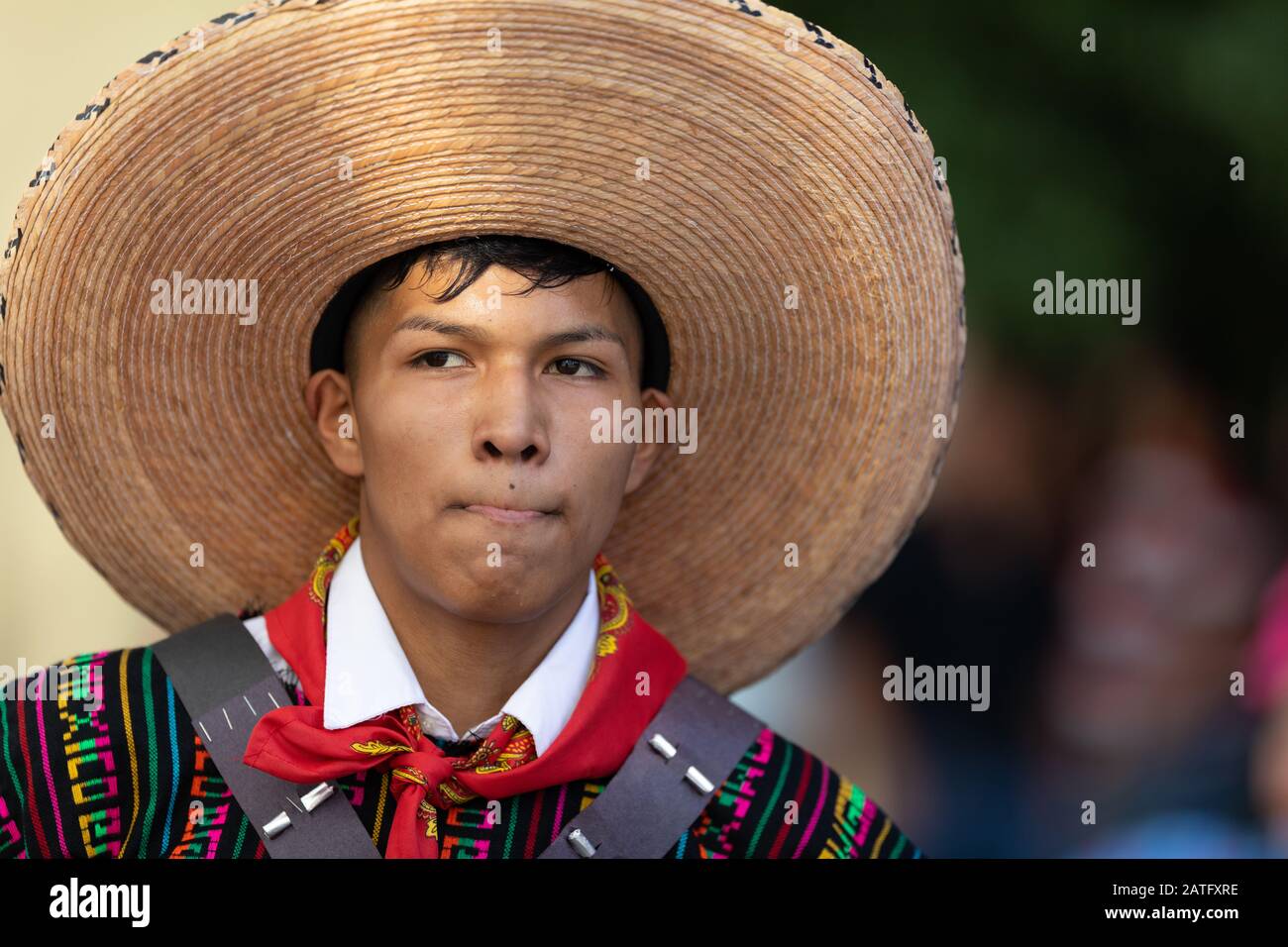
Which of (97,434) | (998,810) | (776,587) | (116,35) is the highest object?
(116,35)

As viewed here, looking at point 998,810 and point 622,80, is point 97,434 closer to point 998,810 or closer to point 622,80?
point 622,80

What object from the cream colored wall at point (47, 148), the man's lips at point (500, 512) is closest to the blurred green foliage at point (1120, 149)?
the cream colored wall at point (47, 148)

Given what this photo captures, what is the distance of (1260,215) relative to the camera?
3770 mm

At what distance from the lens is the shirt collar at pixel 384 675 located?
1976mm

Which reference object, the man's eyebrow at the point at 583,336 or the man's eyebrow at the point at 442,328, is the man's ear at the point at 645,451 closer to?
the man's eyebrow at the point at 583,336

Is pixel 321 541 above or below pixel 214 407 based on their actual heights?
below

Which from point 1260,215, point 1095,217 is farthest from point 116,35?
point 1260,215

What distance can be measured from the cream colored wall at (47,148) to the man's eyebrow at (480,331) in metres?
1.75

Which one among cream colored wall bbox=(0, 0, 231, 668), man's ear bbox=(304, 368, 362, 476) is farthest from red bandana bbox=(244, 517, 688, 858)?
cream colored wall bbox=(0, 0, 231, 668)

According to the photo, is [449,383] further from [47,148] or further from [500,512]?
[47,148]

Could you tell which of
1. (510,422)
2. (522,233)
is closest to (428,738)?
(510,422)

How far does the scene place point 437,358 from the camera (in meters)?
1.94

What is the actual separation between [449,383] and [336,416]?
299 mm

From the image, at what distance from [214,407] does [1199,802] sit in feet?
9.05
